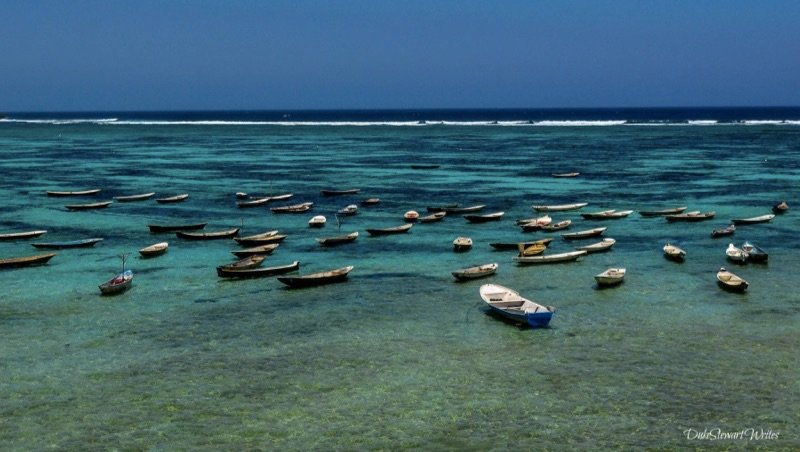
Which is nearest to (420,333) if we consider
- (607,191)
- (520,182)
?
(607,191)

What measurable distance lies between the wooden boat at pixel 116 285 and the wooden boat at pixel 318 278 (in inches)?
289

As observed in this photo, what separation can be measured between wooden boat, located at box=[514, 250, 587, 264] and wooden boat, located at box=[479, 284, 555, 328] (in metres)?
6.86

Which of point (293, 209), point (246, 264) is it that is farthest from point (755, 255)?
point (293, 209)

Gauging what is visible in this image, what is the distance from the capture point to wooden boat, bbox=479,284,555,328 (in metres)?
33.0

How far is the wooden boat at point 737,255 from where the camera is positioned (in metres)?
44.8

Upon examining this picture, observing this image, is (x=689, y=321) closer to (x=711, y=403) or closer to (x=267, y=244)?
(x=711, y=403)

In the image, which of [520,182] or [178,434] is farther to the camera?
[520,182]

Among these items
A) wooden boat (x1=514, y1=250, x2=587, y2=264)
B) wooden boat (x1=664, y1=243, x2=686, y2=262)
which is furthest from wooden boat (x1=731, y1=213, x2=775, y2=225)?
wooden boat (x1=514, y1=250, x2=587, y2=264)

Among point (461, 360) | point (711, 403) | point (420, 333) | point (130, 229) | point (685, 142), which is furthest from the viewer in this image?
point (685, 142)

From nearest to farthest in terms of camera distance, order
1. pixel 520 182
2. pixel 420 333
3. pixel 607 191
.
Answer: pixel 420 333, pixel 607 191, pixel 520 182

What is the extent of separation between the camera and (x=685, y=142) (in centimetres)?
15900

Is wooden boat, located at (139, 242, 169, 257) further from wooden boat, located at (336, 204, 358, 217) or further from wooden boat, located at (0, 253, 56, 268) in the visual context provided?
wooden boat, located at (336, 204, 358, 217)

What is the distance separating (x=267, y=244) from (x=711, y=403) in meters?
31.4

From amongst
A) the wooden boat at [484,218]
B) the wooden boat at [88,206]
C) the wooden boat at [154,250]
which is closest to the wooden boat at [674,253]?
the wooden boat at [484,218]
